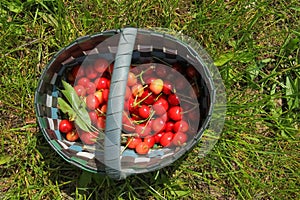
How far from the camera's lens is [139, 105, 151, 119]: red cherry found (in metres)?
1.55

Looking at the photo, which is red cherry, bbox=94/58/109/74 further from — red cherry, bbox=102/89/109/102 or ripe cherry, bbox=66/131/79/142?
ripe cherry, bbox=66/131/79/142

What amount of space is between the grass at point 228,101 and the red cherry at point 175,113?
0.19 m

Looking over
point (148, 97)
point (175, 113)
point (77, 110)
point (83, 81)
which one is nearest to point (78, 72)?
point (83, 81)

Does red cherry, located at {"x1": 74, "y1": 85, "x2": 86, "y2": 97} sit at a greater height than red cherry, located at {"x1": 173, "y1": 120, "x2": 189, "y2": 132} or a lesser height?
greater

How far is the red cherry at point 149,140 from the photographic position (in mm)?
1541

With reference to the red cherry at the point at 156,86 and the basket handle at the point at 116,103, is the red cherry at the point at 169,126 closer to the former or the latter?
the red cherry at the point at 156,86

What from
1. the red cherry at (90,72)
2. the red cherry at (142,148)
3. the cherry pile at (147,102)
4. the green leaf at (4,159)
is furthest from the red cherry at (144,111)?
the green leaf at (4,159)

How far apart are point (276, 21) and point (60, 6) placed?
2.86ft

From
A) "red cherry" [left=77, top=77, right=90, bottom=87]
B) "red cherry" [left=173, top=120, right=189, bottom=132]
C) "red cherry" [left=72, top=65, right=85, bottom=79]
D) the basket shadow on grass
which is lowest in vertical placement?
the basket shadow on grass

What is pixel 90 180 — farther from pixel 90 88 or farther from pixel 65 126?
pixel 90 88

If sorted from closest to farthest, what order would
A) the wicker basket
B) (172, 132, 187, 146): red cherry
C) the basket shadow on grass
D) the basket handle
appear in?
the basket handle < the wicker basket < (172, 132, 187, 146): red cherry < the basket shadow on grass

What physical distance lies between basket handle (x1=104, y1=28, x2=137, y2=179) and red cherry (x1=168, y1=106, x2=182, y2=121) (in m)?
0.39

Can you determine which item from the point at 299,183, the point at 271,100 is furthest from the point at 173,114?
the point at 299,183

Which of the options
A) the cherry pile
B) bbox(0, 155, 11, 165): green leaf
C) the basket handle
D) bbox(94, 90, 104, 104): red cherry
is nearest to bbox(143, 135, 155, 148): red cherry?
the cherry pile
